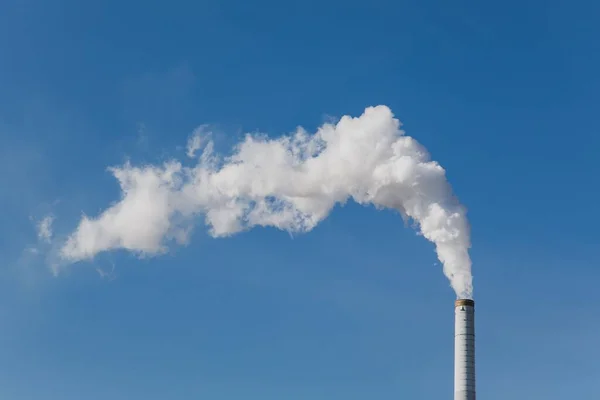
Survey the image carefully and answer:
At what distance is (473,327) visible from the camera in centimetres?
5875

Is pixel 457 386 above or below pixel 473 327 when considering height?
below

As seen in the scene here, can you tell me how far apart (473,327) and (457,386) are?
4.55 meters

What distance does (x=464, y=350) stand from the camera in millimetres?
57656

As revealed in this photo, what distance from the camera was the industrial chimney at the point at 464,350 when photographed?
187 feet

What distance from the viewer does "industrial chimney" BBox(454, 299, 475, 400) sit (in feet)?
187

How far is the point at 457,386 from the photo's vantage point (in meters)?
57.3
